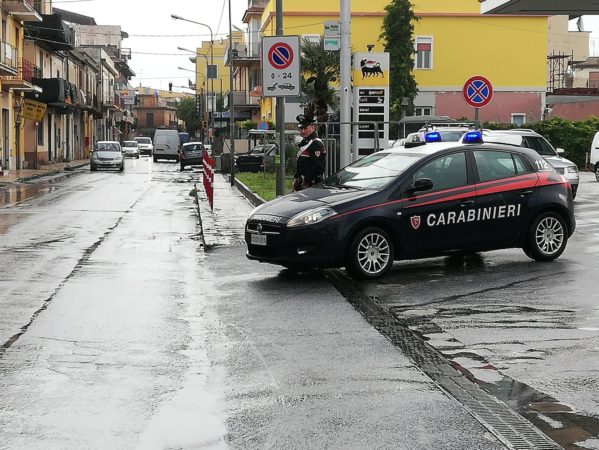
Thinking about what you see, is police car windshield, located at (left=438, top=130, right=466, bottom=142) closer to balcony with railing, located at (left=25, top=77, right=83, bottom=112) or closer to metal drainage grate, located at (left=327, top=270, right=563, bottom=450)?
metal drainage grate, located at (left=327, top=270, right=563, bottom=450)

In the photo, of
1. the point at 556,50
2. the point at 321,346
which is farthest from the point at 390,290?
the point at 556,50

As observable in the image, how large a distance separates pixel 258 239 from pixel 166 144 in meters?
58.7

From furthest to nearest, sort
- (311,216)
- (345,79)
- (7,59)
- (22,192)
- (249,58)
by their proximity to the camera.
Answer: (249,58), (7,59), (22,192), (345,79), (311,216)

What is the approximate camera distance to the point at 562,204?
1223 centimetres

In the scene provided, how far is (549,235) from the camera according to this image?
1228 centimetres

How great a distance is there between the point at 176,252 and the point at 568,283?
5972mm

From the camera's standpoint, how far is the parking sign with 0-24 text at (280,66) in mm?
16125

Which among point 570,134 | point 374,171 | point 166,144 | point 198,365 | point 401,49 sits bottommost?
point 198,365

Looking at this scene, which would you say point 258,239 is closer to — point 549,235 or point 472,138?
point 472,138

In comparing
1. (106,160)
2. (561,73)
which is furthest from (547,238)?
(561,73)

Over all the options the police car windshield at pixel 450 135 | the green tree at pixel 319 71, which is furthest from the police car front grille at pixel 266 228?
the green tree at pixel 319 71

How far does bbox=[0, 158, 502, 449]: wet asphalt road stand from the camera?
525cm

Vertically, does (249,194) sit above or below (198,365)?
above

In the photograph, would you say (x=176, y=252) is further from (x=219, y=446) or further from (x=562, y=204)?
(x=219, y=446)
